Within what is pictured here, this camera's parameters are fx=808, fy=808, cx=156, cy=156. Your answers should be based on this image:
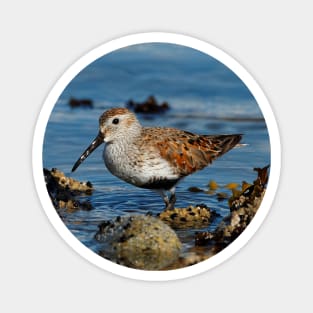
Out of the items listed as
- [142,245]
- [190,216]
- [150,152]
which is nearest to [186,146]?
[150,152]

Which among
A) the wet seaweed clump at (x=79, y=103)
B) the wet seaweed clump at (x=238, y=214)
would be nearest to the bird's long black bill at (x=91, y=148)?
the wet seaweed clump at (x=79, y=103)

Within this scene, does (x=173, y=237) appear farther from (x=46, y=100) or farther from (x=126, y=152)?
(x=46, y=100)

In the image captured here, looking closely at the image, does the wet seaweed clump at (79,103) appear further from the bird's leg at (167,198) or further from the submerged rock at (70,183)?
the bird's leg at (167,198)

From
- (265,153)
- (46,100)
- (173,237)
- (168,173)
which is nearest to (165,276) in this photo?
(173,237)

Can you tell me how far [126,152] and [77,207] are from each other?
30 cm

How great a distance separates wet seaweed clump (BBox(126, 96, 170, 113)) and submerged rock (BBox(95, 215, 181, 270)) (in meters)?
0.46

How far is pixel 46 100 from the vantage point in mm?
3127

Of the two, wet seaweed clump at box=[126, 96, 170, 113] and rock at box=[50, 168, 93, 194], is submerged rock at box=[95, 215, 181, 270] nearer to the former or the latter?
rock at box=[50, 168, 93, 194]

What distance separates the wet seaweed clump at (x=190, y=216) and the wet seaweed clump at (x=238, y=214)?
5 centimetres

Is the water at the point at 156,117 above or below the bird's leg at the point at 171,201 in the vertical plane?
above

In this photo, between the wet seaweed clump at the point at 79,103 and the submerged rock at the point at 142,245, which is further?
the wet seaweed clump at the point at 79,103

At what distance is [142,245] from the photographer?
308cm

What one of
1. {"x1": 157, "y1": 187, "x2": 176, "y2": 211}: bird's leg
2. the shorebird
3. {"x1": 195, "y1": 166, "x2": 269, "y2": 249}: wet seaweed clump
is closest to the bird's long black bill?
the shorebird

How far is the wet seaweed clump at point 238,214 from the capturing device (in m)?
3.14
